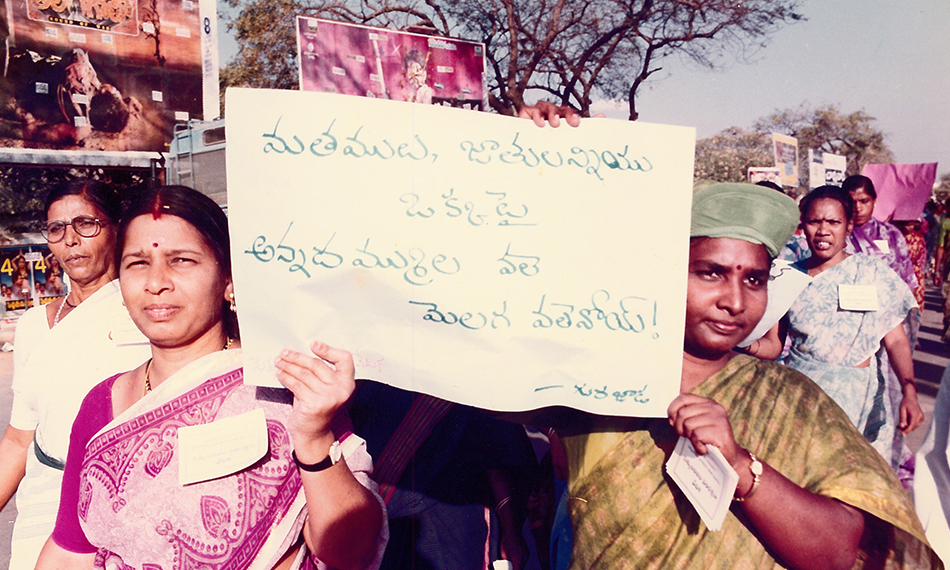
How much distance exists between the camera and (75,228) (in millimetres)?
2104

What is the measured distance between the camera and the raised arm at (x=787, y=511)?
3.59ft

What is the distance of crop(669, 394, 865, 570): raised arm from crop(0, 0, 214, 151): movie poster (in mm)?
7834

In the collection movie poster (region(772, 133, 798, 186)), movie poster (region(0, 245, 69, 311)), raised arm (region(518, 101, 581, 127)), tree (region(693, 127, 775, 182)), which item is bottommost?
movie poster (region(0, 245, 69, 311))

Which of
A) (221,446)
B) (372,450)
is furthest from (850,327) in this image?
(221,446)

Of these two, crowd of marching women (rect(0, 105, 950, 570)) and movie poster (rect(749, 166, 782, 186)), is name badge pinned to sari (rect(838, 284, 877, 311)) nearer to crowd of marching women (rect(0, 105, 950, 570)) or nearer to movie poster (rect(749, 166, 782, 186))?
crowd of marching women (rect(0, 105, 950, 570))

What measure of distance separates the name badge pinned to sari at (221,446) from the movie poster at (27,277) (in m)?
9.05

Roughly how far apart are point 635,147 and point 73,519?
59.7 inches

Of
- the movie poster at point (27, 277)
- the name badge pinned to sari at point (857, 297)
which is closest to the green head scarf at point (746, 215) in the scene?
the name badge pinned to sari at point (857, 297)

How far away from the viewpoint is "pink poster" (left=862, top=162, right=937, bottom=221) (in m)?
6.43

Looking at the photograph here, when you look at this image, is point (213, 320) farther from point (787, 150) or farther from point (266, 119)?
point (787, 150)

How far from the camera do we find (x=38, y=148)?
7.49 meters

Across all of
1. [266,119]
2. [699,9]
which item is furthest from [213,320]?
[699,9]

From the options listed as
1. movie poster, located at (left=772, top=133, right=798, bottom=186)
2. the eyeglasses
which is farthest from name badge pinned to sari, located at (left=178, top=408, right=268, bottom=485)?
movie poster, located at (left=772, top=133, right=798, bottom=186)

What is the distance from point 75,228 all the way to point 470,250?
1674mm
